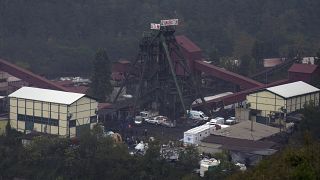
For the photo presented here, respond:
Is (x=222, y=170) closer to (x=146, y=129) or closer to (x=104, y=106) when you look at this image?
(x=146, y=129)

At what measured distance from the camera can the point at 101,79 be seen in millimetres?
21031

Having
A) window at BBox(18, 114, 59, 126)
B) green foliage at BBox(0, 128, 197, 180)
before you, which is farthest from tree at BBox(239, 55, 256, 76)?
green foliage at BBox(0, 128, 197, 180)

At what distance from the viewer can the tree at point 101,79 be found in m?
21.0

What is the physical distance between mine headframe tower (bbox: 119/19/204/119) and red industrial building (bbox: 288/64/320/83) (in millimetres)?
3445

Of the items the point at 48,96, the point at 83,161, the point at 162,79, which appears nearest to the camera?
the point at 83,161

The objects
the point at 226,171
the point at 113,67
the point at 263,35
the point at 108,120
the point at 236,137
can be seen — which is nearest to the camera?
the point at 226,171

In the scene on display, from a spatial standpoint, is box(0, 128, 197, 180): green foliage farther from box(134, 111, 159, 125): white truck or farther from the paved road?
box(134, 111, 159, 125): white truck

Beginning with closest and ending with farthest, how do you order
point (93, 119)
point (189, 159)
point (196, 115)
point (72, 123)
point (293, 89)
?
1. point (189, 159)
2. point (72, 123)
3. point (93, 119)
4. point (293, 89)
5. point (196, 115)

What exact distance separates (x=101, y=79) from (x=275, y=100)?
5511mm

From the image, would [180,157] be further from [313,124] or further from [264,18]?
[264,18]

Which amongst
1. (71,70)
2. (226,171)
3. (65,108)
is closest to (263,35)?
(71,70)

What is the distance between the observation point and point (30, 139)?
16188mm

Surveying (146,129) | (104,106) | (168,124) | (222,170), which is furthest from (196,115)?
(222,170)

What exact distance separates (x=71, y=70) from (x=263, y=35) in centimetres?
1041
